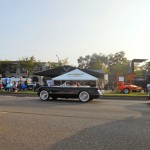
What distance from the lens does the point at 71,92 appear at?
20656 mm

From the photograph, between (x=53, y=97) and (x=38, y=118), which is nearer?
(x=38, y=118)

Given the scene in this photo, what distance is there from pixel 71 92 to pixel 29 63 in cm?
6714

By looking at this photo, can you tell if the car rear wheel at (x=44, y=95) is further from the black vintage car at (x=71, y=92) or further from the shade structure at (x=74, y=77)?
the shade structure at (x=74, y=77)

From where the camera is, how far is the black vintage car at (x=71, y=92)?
66.8 ft

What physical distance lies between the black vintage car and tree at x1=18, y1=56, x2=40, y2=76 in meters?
65.4

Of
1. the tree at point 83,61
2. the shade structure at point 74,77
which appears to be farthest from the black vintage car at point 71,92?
the tree at point 83,61

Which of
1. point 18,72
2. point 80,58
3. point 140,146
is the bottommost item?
point 140,146

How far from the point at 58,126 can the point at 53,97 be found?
1179 centimetres

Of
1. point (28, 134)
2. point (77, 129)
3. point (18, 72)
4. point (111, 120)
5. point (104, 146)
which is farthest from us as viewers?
point (18, 72)

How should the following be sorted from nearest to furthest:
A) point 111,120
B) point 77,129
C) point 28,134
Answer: point 28,134
point 77,129
point 111,120

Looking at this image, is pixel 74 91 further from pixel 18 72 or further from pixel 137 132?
pixel 18 72

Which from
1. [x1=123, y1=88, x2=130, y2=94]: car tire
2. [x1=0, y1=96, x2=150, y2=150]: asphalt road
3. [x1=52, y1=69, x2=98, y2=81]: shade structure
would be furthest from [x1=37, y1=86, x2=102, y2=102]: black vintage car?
[x1=123, y1=88, x2=130, y2=94]: car tire

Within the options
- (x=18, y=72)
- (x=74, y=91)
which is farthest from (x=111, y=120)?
(x=18, y=72)

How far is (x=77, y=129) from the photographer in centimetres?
926
